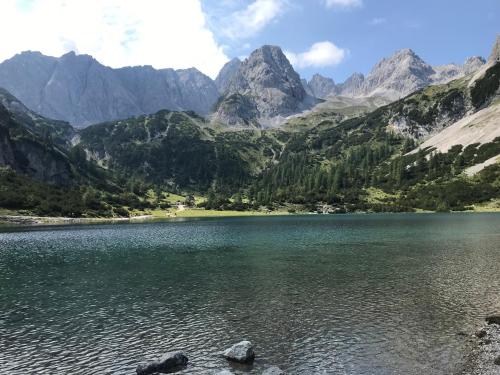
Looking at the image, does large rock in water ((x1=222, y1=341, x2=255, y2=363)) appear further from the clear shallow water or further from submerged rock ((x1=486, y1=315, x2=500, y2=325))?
submerged rock ((x1=486, y1=315, x2=500, y2=325))

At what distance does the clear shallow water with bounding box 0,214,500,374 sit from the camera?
30156mm

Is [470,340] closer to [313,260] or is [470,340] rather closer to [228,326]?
[228,326]

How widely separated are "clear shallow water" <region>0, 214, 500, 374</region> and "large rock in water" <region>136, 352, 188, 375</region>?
106 cm

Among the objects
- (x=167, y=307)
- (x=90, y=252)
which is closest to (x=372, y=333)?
(x=167, y=307)

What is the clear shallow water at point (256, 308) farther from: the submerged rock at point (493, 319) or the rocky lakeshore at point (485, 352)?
the rocky lakeshore at point (485, 352)

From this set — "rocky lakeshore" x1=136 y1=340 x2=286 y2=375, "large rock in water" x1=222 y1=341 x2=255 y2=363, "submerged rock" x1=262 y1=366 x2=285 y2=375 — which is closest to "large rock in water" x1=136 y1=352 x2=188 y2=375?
"rocky lakeshore" x1=136 y1=340 x2=286 y2=375

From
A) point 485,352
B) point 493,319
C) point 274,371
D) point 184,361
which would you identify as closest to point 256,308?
point 184,361

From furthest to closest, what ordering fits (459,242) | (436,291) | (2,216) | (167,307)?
1. (2,216)
2. (459,242)
3. (436,291)
4. (167,307)

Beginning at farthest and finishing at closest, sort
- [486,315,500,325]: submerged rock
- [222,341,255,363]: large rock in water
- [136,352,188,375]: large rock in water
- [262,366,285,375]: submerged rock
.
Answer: [486,315,500,325]: submerged rock → [222,341,255,363]: large rock in water → [136,352,188,375]: large rock in water → [262,366,285,375]: submerged rock

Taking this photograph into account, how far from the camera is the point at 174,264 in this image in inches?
2886

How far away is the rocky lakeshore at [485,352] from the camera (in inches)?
1062

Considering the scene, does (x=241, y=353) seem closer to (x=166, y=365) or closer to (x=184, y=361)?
(x=184, y=361)

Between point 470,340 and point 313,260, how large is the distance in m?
41.4

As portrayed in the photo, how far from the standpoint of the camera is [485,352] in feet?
97.9
